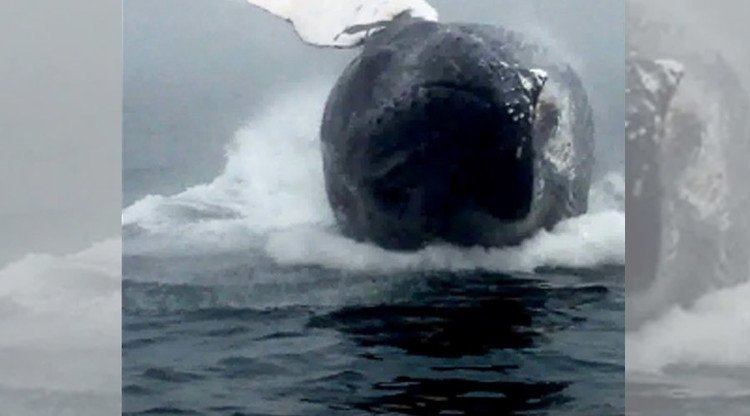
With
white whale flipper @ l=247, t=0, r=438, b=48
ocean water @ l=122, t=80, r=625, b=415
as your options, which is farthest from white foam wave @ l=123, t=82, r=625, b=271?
white whale flipper @ l=247, t=0, r=438, b=48

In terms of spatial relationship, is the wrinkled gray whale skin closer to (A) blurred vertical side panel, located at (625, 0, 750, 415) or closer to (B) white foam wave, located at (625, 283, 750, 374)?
(A) blurred vertical side panel, located at (625, 0, 750, 415)

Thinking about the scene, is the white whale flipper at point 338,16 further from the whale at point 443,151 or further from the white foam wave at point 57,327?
the white foam wave at point 57,327

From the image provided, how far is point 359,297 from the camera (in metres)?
2.13

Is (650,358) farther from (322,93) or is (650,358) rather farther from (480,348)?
(322,93)

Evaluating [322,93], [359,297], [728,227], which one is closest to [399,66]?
[322,93]

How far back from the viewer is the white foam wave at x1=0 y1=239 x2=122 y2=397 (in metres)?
2.12

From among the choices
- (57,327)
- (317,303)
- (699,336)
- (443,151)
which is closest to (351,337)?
(317,303)

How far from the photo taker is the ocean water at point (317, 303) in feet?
6.94

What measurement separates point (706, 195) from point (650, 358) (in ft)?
1.39

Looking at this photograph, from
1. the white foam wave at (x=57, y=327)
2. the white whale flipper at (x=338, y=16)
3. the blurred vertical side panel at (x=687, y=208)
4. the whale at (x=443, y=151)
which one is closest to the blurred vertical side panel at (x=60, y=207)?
the white foam wave at (x=57, y=327)

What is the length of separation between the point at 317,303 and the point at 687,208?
0.93m

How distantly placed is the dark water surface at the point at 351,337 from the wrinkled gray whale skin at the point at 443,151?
0.44ft

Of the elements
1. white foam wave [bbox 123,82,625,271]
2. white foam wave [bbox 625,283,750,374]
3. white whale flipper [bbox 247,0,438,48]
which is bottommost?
white foam wave [bbox 625,283,750,374]

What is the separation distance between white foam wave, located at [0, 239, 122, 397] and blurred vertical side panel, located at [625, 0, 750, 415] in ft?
4.13
